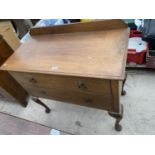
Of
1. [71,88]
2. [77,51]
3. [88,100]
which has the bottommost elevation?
[88,100]

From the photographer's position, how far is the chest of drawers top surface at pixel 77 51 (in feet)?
2.67

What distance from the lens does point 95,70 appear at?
801 millimetres


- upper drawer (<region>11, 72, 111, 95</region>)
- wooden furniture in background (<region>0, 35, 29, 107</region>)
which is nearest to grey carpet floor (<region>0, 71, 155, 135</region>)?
wooden furniture in background (<region>0, 35, 29, 107</region>)

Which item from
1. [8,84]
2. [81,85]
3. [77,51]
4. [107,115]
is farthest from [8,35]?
[107,115]

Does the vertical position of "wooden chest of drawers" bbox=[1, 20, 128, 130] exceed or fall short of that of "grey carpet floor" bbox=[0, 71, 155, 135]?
it exceeds it

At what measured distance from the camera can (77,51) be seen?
960 mm

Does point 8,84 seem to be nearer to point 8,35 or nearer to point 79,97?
point 8,35

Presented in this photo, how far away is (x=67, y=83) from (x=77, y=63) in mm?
145

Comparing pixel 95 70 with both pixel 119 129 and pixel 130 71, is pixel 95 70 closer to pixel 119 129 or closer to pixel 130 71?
pixel 119 129

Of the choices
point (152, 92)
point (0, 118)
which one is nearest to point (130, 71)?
point (152, 92)

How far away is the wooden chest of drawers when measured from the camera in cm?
82

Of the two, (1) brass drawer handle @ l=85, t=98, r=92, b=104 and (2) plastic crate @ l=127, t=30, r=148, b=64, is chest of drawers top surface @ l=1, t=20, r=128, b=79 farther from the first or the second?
(2) plastic crate @ l=127, t=30, r=148, b=64

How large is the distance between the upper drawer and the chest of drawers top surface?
0.17ft
